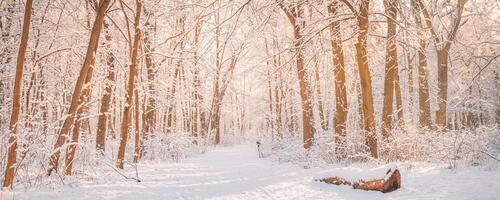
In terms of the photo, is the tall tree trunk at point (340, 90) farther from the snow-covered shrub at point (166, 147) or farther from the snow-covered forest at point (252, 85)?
the snow-covered shrub at point (166, 147)

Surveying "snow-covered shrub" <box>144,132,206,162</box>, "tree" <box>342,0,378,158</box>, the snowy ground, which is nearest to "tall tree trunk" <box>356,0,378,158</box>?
"tree" <box>342,0,378,158</box>

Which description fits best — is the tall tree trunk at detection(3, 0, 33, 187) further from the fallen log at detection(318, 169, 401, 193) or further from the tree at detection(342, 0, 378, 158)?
the tree at detection(342, 0, 378, 158)

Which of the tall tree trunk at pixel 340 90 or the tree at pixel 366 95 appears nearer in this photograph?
the tree at pixel 366 95

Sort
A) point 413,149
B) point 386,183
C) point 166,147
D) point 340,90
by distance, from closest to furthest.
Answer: point 386,183 → point 413,149 → point 340,90 → point 166,147


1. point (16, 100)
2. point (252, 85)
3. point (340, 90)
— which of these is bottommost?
point (16, 100)

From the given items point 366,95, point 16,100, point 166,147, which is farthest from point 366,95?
point 166,147

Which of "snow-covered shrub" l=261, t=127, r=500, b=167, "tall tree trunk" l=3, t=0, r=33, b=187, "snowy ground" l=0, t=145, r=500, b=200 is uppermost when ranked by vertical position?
"tall tree trunk" l=3, t=0, r=33, b=187

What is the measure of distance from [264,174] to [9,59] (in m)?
8.51

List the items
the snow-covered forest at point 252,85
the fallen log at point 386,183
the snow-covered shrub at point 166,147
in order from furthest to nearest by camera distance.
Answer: the snow-covered shrub at point 166,147 → the fallen log at point 386,183 → the snow-covered forest at point 252,85

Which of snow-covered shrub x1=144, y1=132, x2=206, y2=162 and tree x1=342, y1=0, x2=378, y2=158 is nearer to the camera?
tree x1=342, y1=0, x2=378, y2=158

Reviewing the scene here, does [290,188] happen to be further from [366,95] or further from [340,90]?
[340,90]

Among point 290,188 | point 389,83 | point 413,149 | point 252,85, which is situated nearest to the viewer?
point 290,188

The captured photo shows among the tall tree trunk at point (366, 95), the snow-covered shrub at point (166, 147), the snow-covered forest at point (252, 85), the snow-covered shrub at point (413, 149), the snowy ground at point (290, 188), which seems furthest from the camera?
the snow-covered shrub at point (166, 147)

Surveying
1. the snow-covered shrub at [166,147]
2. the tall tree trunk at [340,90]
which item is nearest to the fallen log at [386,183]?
the tall tree trunk at [340,90]
